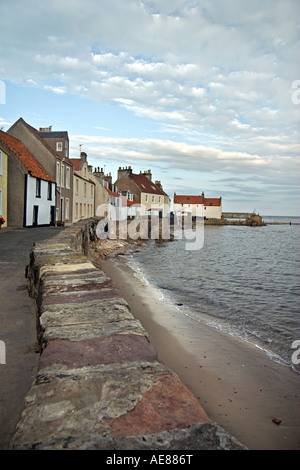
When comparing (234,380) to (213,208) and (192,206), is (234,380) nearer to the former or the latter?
(192,206)

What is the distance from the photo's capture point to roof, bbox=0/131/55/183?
23844mm

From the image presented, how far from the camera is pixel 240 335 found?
8008 millimetres

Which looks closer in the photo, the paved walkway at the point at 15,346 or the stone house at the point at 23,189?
the paved walkway at the point at 15,346

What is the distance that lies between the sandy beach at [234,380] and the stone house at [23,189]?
1671 cm

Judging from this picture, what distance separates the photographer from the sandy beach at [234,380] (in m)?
4.14

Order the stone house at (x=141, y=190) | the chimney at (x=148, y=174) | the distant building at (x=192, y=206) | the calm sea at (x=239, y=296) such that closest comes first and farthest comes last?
1. the calm sea at (x=239, y=296)
2. the stone house at (x=141, y=190)
3. the chimney at (x=148, y=174)
4. the distant building at (x=192, y=206)

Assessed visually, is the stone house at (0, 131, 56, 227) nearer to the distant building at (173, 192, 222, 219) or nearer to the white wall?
the white wall

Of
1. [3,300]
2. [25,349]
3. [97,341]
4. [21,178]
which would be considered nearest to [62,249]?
[3,300]

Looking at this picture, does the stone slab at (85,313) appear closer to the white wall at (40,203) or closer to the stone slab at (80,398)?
the stone slab at (80,398)

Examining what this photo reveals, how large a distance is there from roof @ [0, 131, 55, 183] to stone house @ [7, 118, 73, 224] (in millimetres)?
567

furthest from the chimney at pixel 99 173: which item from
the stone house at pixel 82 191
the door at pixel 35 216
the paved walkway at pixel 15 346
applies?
the paved walkway at pixel 15 346

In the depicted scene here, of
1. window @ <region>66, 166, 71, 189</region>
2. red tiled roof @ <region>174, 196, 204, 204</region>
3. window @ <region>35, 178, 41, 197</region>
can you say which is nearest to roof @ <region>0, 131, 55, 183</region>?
window @ <region>35, 178, 41, 197</region>

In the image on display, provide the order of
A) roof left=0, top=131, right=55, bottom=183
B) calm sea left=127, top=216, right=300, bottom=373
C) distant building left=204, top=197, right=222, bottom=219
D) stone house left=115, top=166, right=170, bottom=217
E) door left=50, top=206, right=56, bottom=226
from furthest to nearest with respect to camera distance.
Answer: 1. distant building left=204, top=197, right=222, bottom=219
2. stone house left=115, top=166, right=170, bottom=217
3. door left=50, top=206, right=56, bottom=226
4. roof left=0, top=131, right=55, bottom=183
5. calm sea left=127, top=216, right=300, bottom=373

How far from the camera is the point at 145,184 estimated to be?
7000 centimetres
